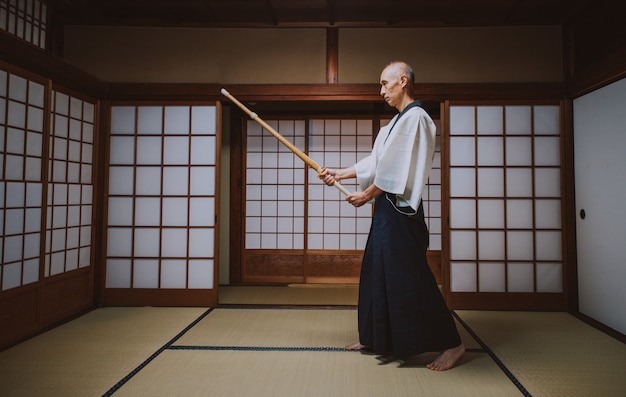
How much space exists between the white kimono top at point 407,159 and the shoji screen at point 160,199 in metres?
2.00

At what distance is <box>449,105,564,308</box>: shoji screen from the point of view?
3.61 metres

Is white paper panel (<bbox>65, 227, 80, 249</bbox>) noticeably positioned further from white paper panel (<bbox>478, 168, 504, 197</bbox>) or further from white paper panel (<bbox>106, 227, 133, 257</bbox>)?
white paper panel (<bbox>478, 168, 504, 197</bbox>)

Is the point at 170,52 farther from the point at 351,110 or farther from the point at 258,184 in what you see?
the point at 351,110

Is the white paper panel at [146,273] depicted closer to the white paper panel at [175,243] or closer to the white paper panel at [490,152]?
the white paper panel at [175,243]

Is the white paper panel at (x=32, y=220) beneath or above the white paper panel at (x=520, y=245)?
above

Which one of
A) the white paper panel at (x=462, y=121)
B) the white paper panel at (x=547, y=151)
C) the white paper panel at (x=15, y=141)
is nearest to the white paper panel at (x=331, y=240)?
the white paper panel at (x=462, y=121)

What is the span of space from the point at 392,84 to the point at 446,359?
5.30ft

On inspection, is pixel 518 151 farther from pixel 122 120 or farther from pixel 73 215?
pixel 73 215

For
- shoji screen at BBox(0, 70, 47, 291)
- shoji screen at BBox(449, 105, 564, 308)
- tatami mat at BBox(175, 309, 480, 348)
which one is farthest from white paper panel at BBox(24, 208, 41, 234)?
shoji screen at BBox(449, 105, 564, 308)

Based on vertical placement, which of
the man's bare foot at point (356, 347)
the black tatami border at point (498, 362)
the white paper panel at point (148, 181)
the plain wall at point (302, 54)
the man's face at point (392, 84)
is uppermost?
the plain wall at point (302, 54)

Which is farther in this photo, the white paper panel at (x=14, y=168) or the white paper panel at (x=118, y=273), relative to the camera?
the white paper panel at (x=118, y=273)

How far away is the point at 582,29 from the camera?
3.47 meters

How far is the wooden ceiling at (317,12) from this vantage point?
11.3 feet

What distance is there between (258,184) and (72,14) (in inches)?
99.7
